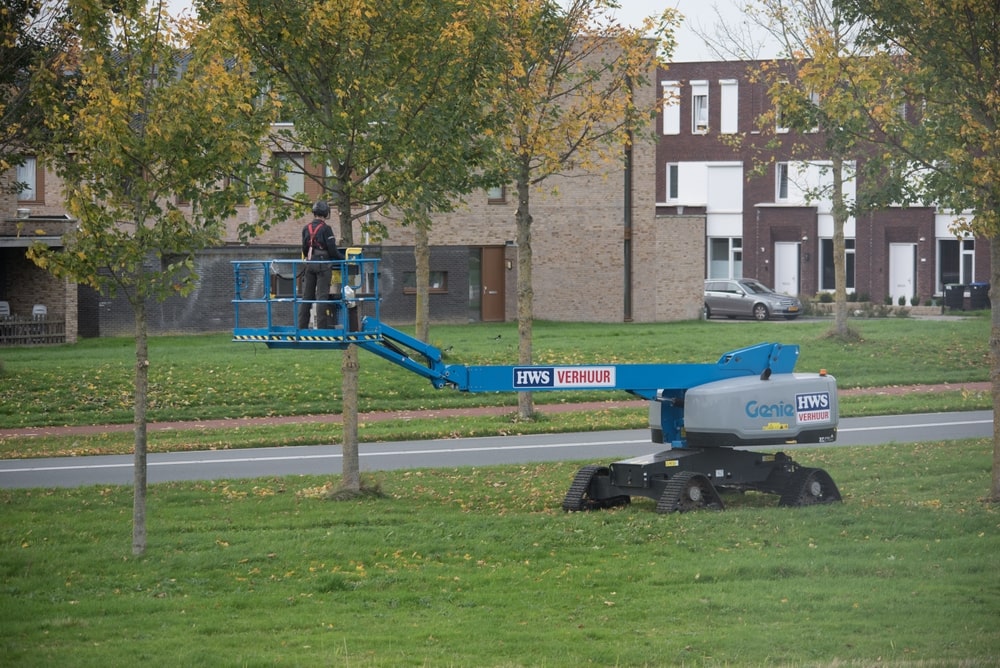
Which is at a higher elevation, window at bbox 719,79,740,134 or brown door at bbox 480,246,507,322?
window at bbox 719,79,740,134

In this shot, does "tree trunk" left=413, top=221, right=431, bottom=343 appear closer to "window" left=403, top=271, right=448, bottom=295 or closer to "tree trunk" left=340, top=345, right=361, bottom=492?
"tree trunk" left=340, top=345, right=361, bottom=492

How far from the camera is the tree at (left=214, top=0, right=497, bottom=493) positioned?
14.7 metres

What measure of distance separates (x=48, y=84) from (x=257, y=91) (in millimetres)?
2376

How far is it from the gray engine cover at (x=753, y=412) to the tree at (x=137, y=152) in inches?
208

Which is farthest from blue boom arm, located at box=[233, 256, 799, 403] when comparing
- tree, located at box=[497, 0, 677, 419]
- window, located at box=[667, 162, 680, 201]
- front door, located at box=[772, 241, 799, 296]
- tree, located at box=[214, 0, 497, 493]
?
window, located at box=[667, 162, 680, 201]

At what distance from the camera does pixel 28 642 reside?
9039 millimetres

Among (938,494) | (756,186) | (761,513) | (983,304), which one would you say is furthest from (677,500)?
(756,186)

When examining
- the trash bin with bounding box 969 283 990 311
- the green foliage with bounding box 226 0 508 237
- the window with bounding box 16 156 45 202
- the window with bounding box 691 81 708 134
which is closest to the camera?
the green foliage with bounding box 226 0 508 237

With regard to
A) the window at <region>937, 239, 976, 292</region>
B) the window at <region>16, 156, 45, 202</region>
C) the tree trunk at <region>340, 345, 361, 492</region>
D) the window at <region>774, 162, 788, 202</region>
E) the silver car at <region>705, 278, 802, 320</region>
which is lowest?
the tree trunk at <region>340, 345, 361, 492</region>

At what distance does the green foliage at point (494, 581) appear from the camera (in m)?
8.81

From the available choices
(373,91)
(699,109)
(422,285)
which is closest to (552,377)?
(373,91)

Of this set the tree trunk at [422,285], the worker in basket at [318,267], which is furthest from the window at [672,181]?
the worker in basket at [318,267]

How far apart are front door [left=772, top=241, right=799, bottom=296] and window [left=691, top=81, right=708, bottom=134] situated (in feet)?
22.0

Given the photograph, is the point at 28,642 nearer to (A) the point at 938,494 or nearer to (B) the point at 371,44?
(B) the point at 371,44
